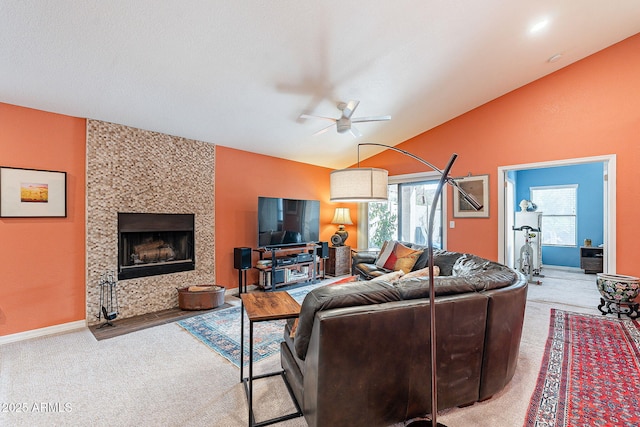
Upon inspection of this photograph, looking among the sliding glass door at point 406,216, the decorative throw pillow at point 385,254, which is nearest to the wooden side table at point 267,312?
the decorative throw pillow at point 385,254

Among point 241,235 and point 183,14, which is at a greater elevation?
point 183,14

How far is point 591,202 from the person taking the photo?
633 cm

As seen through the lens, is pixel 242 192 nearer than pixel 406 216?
Yes

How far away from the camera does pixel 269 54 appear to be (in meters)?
2.78

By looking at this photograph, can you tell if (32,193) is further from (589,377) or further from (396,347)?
(589,377)

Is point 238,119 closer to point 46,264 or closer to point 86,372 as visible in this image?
point 46,264

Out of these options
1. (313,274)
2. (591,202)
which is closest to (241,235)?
(313,274)

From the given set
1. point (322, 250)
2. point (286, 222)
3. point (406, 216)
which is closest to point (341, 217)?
point (322, 250)

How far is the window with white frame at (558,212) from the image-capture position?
A: 21.7ft

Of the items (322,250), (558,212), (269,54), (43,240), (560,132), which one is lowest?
(322,250)

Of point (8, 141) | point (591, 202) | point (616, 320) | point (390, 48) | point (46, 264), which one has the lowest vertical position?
point (616, 320)

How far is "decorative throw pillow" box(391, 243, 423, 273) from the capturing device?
390 cm

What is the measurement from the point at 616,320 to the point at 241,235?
16.9ft

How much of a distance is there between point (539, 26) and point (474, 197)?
8.28ft
